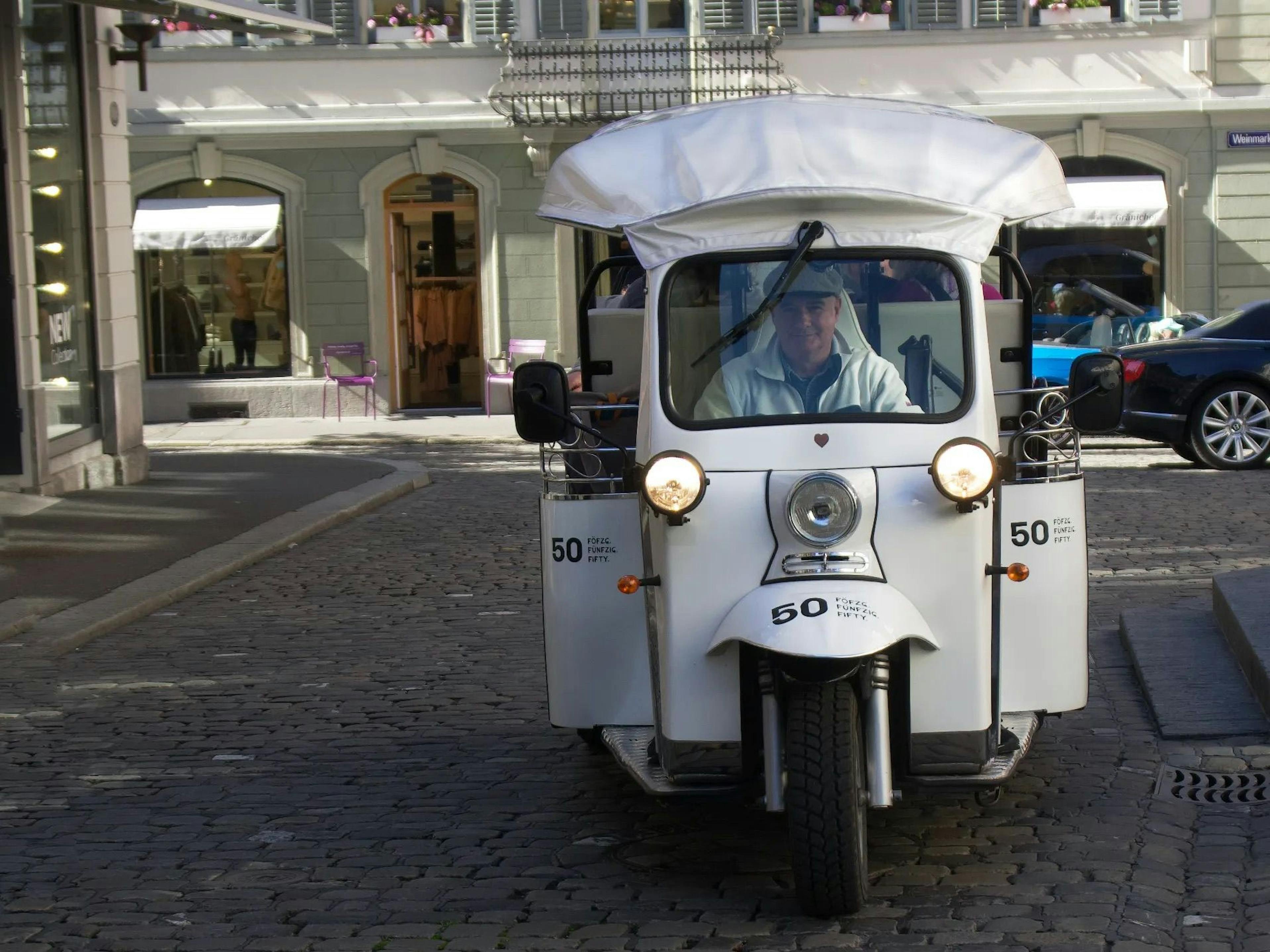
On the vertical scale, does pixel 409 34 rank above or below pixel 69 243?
above

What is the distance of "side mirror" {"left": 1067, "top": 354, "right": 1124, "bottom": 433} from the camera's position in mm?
5633

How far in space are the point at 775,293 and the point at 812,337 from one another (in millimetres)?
163

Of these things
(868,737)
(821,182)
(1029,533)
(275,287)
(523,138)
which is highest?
(523,138)

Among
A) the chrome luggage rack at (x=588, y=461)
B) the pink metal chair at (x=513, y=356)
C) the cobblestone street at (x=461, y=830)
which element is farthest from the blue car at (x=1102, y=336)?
the chrome luggage rack at (x=588, y=461)

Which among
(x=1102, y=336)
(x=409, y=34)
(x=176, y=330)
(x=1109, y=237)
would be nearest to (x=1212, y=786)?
(x=1102, y=336)

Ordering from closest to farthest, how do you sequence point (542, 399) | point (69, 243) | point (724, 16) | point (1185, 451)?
1. point (542, 399)
2. point (69, 243)
3. point (1185, 451)
4. point (724, 16)

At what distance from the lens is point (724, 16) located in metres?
27.6

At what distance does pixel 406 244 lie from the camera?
92.3 ft

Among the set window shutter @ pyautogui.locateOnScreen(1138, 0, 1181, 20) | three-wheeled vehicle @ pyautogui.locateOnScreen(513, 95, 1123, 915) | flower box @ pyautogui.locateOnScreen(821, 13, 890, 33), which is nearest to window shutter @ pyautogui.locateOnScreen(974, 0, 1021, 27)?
flower box @ pyautogui.locateOnScreen(821, 13, 890, 33)

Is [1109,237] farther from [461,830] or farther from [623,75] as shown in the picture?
[461,830]

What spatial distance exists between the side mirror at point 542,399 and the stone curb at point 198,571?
14.9 feet

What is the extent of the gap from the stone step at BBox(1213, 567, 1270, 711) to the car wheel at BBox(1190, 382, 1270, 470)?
7.56 metres

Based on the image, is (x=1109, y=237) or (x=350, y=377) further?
(x=350, y=377)

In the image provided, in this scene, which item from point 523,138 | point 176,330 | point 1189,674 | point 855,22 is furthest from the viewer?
point 176,330
